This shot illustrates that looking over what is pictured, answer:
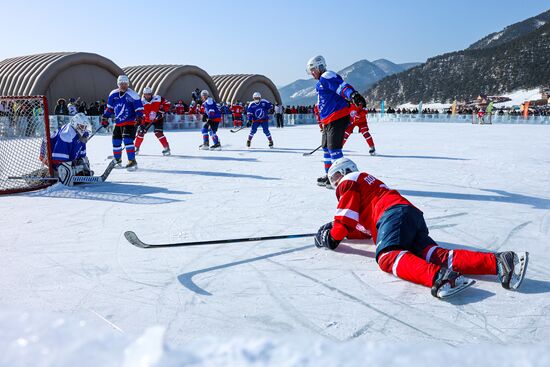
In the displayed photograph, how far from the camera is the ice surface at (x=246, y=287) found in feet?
6.03

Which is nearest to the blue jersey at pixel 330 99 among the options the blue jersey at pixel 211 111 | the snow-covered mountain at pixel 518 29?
the blue jersey at pixel 211 111

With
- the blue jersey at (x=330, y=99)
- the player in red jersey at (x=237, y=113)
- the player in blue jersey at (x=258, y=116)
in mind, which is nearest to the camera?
the blue jersey at (x=330, y=99)

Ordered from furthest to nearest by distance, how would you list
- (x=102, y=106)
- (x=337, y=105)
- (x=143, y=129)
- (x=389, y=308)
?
1. (x=102, y=106)
2. (x=143, y=129)
3. (x=337, y=105)
4. (x=389, y=308)

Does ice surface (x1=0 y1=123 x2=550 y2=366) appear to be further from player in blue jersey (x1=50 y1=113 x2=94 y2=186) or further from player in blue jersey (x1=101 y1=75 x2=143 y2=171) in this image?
player in blue jersey (x1=101 y1=75 x2=143 y2=171)

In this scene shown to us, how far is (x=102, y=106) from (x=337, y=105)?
712 inches

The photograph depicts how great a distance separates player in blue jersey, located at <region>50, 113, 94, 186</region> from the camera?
18.8 feet

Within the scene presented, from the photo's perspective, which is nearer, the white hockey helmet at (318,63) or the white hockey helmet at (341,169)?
the white hockey helmet at (341,169)

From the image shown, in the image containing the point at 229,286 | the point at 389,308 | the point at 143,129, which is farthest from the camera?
the point at 143,129

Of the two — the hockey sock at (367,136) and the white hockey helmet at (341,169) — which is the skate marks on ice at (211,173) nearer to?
the white hockey helmet at (341,169)

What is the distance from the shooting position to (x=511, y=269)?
2.39m

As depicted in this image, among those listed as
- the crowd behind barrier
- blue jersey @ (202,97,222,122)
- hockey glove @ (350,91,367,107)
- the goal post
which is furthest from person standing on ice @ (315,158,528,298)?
the crowd behind barrier

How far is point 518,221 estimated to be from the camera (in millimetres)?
3803

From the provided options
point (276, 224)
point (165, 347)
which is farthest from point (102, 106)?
point (165, 347)

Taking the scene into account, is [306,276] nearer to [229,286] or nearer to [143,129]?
[229,286]
